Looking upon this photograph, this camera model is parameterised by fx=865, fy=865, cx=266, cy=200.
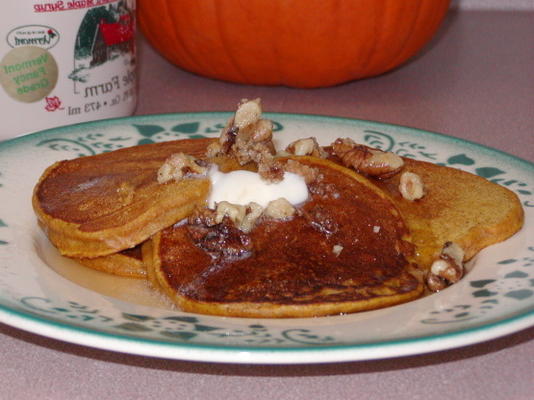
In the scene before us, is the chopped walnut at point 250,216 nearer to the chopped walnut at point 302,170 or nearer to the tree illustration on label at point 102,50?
the chopped walnut at point 302,170

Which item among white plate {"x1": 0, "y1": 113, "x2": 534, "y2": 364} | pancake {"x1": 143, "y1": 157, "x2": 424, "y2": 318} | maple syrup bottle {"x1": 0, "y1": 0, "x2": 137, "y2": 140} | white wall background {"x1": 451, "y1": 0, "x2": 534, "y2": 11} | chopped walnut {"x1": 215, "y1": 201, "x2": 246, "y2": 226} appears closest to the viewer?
white plate {"x1": 0, "y1": 113, "x2": 534, "y2": 364}

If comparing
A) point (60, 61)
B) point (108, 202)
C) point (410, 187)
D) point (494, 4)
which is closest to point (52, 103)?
point (60, 61)

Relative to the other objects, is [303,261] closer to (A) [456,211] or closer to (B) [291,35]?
(A) [456,211]

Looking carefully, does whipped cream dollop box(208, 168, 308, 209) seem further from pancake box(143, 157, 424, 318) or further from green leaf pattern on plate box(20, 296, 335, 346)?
green leaf pattern on plate box(20, 296, 335, 346)

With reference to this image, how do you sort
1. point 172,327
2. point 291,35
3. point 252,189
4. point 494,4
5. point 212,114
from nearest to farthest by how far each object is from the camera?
point 172,327
point 252,189
point 212,114
point 291,35
point 494,4

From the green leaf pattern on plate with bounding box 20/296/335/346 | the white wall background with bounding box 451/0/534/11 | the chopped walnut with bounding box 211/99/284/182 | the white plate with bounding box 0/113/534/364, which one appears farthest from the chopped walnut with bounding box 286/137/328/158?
the white wall background with bounding box 451/0/534/11
